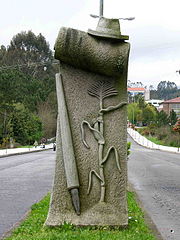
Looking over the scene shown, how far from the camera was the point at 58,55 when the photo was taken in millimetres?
6445

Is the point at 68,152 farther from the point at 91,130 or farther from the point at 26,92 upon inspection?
the point at 26,92

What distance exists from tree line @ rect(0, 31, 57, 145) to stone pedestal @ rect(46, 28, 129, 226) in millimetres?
44110

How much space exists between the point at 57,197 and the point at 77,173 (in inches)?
17.2

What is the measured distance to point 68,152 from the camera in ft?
21.1

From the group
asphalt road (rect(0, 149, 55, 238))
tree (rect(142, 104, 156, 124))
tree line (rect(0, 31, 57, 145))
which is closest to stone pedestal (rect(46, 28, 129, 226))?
asphalt road (rect(0, 149, 55, 238))

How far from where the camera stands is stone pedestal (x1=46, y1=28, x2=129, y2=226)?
6.36m

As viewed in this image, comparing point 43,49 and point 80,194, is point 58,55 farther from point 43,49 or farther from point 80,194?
point 43,49

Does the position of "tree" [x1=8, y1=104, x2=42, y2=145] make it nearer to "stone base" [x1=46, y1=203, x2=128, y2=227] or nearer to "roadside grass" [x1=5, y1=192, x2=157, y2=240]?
"roadside grass" [x1=5, y1=192, x2=157, y2=240]

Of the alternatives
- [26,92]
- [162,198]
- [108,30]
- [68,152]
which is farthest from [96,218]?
[26,92]

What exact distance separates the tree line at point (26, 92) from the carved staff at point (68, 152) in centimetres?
4410

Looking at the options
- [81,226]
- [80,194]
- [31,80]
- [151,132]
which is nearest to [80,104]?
[80,194]

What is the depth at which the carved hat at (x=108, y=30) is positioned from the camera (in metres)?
6.31

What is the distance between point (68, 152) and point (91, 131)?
18.4 inches

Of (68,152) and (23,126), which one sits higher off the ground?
(68,152)
